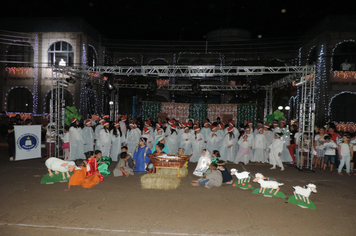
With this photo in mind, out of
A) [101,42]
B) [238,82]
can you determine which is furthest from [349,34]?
[101,42]

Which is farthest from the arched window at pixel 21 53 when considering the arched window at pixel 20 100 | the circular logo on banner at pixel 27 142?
the circular logo on banner at pixel 27 142

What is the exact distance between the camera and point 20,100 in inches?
829

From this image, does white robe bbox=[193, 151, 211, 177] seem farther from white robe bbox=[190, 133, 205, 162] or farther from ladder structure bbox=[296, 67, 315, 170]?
ladder structure bbox=[296, 67, 315, 170]

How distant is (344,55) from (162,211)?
19.3m

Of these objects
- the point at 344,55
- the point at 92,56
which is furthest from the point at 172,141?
the point at 344,55

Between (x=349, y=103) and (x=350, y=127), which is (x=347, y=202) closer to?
(x=350, y=127)

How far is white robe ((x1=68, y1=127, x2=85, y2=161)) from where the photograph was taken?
949cm

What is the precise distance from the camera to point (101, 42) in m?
23.6

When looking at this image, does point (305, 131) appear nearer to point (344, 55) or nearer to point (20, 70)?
point (344, 55)

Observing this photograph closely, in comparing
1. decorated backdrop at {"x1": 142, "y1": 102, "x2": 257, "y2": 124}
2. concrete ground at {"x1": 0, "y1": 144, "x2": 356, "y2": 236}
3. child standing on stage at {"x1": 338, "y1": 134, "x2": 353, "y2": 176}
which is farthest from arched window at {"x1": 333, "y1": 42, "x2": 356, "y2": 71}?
concrete ground at {"x1": 0, "y1": 144, "x2": 356, "y2": 236}

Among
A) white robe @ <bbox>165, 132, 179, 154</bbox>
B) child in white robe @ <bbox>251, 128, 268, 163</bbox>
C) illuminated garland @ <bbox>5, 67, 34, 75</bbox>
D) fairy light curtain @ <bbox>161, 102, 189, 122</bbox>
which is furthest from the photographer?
fairy light curtain @ <bbox>161, 102, 189, 122</bbox>

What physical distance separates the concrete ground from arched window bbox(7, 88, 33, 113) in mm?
16103

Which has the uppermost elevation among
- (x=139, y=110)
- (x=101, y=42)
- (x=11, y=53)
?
(x=101, y=42)

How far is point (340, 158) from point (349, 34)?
13772 millimetres
